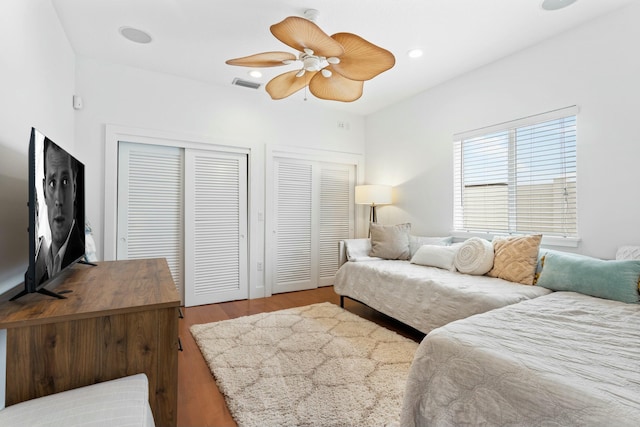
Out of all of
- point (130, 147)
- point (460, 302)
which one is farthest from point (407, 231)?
point (130, 147)

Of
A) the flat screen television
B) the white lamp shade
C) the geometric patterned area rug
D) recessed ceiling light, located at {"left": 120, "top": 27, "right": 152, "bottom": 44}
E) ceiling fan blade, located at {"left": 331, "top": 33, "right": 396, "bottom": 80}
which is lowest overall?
the geometric patterned area rug

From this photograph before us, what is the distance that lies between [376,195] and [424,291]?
1.81 m

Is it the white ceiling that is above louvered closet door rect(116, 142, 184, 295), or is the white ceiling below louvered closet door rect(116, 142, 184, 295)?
above

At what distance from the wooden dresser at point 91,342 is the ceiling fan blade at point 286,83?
1.82 m

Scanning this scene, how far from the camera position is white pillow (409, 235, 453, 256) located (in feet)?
11.1

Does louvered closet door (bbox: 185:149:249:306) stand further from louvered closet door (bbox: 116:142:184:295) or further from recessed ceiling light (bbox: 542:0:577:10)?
recessed ceiling light (bbox: 542:0:577:10)

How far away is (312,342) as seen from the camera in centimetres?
253

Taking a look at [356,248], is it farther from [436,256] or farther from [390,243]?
[436,256]

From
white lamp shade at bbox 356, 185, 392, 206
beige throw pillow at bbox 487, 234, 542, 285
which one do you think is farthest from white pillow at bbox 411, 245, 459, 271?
white lamp shade at bbox 356, 185, 392, 206

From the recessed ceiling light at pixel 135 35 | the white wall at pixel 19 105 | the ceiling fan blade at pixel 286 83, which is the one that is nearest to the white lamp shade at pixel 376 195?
the ceiling fan blade at pixel 286 83

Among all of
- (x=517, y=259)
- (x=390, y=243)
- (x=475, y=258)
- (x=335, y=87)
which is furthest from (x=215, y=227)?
(x=517, y=259)

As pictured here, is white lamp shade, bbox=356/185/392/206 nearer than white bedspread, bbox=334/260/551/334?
No

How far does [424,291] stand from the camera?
2.48 meters

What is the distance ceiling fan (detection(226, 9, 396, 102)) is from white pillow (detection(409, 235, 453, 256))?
6.08 feet
